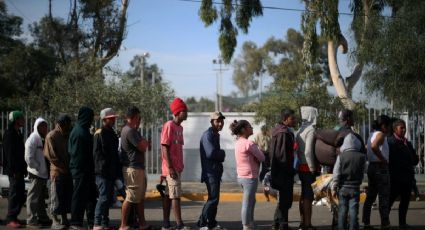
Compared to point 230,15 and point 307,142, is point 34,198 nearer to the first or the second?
point 307,142

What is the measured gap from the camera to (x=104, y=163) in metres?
8.88

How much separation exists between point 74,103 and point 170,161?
9.36m

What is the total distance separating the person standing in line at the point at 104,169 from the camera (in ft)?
29.1

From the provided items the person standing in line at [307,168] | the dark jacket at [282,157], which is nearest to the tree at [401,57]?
the person standing in line at [307,168]

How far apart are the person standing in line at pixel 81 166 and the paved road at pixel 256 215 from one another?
4.17 feet

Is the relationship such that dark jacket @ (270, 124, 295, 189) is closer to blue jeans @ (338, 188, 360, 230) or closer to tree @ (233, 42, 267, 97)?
blue jeans @ (338, 188, 360, 230)

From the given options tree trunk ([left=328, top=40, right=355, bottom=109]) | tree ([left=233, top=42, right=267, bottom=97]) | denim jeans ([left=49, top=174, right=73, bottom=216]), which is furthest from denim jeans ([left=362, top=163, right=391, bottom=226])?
tree ([left=233, top=42, right=267, bottom=97])

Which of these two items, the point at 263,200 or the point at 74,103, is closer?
the point at 263,200

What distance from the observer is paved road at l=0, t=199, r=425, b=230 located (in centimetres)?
1027

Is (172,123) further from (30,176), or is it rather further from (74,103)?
(74,103)

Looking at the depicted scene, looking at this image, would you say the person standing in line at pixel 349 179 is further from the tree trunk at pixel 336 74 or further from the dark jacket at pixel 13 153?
the tree trunk at pixel 336 74

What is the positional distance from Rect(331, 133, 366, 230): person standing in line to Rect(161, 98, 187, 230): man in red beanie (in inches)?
91.1

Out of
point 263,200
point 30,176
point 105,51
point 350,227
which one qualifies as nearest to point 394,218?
point 350,227

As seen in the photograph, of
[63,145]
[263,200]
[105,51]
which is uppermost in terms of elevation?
[105,51]
